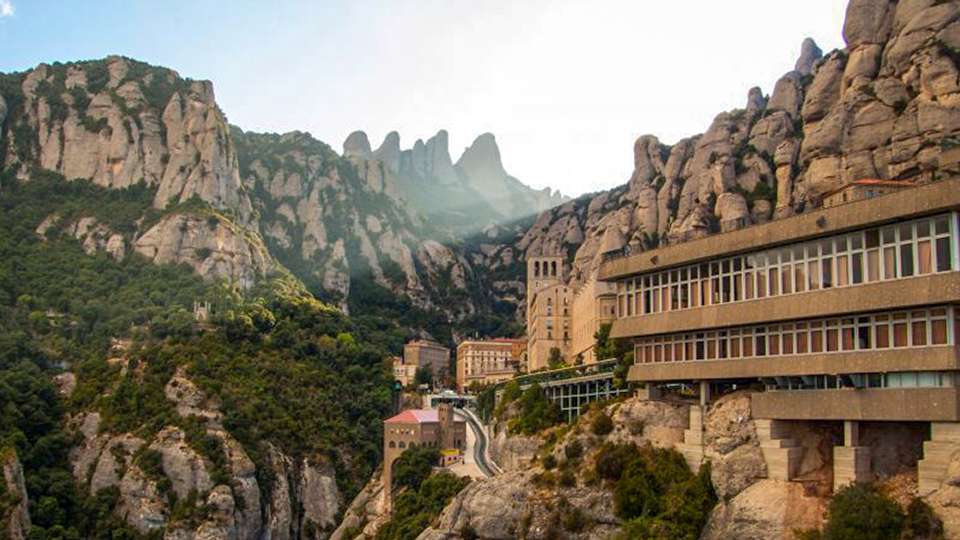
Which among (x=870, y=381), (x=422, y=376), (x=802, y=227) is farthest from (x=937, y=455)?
(x=422, y=376)

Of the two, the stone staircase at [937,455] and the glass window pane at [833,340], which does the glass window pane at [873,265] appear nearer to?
the glass window pane at [833,340]

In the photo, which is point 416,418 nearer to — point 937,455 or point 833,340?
point 833,340

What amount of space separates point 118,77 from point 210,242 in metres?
46.5

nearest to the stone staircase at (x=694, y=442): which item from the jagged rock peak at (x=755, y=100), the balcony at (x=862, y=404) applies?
the balcony at (x=862, y=404)

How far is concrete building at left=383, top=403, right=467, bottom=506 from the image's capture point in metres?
104

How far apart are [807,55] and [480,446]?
6320 cm

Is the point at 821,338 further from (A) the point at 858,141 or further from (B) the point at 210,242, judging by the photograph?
(B) the point at 210,242

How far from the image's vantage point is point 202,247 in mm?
155500

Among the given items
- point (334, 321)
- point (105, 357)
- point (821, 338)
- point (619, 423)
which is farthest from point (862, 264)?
point (334, 321)

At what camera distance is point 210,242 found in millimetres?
156750

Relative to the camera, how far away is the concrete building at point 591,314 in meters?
92.8

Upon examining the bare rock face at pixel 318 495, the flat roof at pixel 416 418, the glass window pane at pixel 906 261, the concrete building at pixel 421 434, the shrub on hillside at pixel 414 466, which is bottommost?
the bare rock face at pixel 318 495

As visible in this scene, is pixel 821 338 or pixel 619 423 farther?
pixel 619 423

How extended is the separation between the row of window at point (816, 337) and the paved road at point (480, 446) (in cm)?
3564
